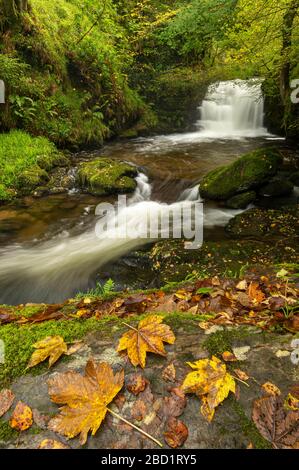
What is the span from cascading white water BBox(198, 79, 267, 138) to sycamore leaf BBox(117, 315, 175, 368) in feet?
46.1

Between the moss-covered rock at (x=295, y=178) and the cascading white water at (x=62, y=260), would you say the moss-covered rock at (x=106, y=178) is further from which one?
the moss-covered rock at (x=295, y=178)

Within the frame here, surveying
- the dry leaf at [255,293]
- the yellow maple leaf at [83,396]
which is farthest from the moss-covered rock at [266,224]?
the yellow maple leaf at [83,396]

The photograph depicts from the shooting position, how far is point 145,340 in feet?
5.25

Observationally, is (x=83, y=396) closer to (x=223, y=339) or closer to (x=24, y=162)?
(x=223, y=339)

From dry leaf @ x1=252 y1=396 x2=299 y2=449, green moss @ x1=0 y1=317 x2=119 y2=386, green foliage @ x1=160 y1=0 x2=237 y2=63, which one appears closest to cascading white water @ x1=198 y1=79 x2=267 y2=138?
green foliage @ x1=160 y1=0 x2=237 y2=63

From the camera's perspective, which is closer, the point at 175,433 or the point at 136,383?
the point at 175,433

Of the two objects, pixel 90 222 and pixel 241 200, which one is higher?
pixel 241 200

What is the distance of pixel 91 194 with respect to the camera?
346 inches

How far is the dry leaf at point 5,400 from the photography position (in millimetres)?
1312

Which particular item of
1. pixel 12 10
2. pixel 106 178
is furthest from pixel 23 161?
pixel 12 10

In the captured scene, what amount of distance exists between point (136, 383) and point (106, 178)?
7.86 meters

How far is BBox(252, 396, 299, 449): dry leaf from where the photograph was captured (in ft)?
3.83

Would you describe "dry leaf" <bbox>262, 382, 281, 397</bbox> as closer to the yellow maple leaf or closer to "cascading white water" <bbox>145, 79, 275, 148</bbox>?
the yellow maple leaf
